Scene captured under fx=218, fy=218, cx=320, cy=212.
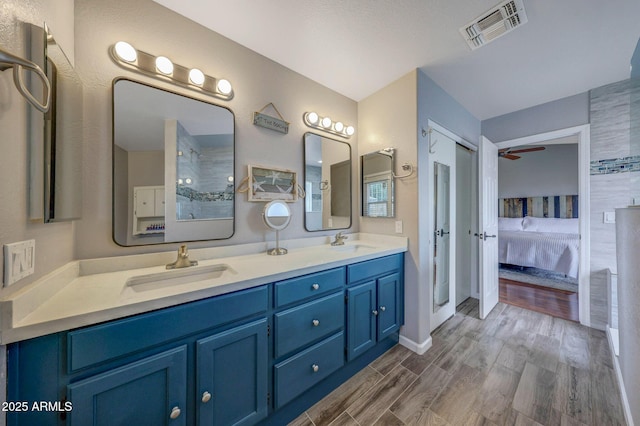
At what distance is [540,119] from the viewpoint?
2.52 metres

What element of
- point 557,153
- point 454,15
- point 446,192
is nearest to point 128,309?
point 454,15

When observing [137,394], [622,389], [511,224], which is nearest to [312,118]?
[137,394]

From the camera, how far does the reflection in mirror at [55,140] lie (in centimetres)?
80

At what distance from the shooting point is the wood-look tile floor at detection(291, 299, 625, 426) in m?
1.29

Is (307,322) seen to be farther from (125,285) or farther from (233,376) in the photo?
(125,285)

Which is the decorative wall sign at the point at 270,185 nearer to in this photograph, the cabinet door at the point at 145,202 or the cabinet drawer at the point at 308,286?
the cabinet door at the point at 145,202

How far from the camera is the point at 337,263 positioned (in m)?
1.44

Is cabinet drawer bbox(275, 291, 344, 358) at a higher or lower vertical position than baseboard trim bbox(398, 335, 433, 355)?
higher

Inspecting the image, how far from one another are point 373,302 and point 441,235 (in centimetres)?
121

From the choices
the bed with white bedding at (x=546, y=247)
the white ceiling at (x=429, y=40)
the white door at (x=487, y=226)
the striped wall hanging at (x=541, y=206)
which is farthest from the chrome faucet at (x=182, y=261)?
the striped wall hanging at (x=541, y=206)

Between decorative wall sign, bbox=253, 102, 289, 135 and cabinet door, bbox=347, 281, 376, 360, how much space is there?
4.48 feet

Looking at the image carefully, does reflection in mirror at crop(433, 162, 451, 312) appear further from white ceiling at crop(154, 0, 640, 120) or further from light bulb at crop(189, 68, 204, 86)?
light bulb at crop(189, 68, 204, 86)

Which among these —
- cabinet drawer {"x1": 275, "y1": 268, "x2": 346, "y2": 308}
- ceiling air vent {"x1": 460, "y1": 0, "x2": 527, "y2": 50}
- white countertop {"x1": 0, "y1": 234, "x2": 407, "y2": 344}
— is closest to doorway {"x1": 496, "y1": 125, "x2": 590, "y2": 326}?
ceiling air vent {"x1": 460, "y1": 0, "x2": 527, "y2": 50}

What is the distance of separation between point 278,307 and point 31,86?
130 cm
